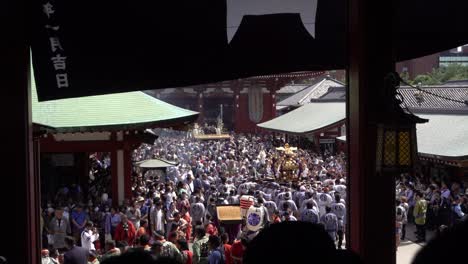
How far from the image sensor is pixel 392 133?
323 centimetres

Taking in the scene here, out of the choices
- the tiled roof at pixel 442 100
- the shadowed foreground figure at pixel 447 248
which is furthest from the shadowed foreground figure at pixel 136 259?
the tiled roof at pixel 442 100

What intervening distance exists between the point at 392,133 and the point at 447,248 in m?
2.22

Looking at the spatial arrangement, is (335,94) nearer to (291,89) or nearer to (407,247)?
(291,89)

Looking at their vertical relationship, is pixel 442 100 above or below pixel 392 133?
above

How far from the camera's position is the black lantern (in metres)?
3.20

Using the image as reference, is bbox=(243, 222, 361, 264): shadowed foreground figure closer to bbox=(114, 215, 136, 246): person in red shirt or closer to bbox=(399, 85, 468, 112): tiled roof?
bbox=(114, 215, 136, 246): person in red shirt

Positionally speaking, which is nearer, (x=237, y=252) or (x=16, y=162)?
(x=16, y=162)

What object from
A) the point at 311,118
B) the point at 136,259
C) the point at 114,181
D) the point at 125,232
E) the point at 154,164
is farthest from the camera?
the point at 311,118

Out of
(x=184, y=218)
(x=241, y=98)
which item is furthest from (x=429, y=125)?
(x=241, y=98)

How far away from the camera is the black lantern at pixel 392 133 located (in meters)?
Result: 3.20

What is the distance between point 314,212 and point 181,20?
743cm

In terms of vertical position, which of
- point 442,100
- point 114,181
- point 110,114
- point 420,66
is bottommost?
point 114,181

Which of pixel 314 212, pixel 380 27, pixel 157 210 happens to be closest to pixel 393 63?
pixel 380 27

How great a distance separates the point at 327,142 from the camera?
2853cm
